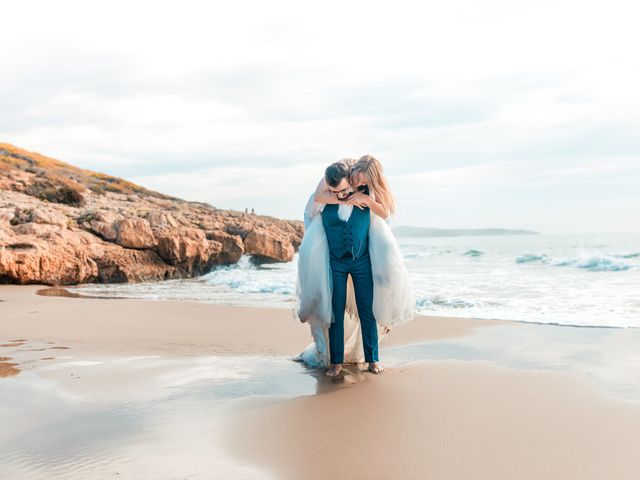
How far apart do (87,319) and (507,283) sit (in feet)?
34.3

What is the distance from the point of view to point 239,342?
21.9 feet

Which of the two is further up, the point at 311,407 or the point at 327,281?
the point at 327,281

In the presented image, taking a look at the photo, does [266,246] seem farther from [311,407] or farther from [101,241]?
[311,407]

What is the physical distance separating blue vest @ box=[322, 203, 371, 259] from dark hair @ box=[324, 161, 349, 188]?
0.23 m

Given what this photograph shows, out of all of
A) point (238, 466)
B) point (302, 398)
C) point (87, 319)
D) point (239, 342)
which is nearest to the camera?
point (238, 466)

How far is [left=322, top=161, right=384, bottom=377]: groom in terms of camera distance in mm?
5121

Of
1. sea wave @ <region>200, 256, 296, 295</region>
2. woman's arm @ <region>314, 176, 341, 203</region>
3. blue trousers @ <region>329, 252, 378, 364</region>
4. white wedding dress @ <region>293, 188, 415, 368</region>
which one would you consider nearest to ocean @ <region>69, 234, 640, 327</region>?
sea wave @ <region>200, 256, 296, 295</region>

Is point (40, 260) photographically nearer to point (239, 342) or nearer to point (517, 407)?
point (239, 342)

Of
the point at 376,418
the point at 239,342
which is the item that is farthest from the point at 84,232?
the point at 376,418

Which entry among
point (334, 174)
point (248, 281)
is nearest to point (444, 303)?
point (334, 174)

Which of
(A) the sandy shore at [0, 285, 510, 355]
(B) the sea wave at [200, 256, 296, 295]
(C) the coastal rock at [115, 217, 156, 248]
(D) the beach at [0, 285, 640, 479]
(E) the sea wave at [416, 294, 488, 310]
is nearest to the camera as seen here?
(D) the beach at [0, 285, 640, 479]

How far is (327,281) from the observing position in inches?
201

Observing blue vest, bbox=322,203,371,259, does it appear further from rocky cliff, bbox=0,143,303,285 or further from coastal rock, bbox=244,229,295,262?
coastal rock, bbox=244,229,295,262

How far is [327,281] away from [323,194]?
0.81m
